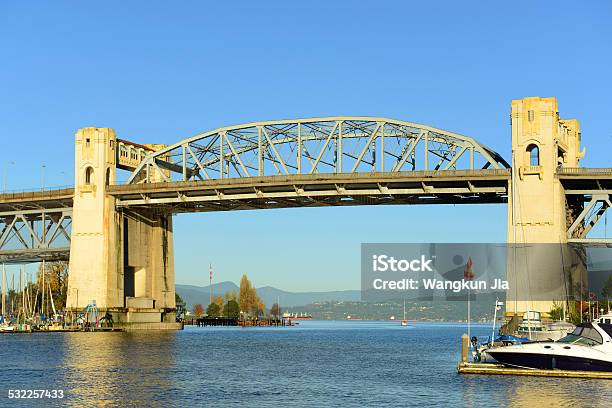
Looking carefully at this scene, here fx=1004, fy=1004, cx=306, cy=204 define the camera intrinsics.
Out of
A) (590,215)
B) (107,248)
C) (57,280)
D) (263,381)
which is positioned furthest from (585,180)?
(57,280)

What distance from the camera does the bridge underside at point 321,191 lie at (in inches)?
4114

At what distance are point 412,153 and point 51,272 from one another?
85230mm

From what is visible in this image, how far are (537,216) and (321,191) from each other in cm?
2554

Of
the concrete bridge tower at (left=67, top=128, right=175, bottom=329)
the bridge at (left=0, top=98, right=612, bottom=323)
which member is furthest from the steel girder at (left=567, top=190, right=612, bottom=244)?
the concrete bridge tower at (left=67, top=128, right=175, bottom=329)

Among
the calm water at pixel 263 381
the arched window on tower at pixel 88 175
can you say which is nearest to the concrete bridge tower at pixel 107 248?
the arched window on tower at pixel 88 175

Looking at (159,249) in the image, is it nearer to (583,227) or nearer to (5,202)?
(5,202)

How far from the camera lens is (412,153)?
114 meters

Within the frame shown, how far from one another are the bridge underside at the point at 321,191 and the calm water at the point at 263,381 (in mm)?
21220

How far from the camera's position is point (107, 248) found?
120 m

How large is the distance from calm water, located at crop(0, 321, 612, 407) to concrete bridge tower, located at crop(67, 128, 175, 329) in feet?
93.4

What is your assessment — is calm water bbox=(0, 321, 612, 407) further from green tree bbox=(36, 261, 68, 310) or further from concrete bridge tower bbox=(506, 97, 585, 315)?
green tree bbox=(36, 261, 68, 310)

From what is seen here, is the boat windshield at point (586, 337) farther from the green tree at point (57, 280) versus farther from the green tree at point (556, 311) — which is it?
the green tree at point (57, 280)

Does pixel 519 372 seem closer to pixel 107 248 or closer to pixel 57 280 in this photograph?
pixel 107 248

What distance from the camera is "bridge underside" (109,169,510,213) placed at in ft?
343
